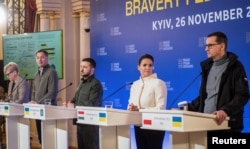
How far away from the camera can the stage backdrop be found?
4.89 metres

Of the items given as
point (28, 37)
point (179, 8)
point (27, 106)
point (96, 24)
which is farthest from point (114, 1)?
point (27, 106)

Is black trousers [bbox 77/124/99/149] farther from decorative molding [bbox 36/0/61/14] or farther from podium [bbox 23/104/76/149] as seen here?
decorative molding [bbox 36/0/61/14]

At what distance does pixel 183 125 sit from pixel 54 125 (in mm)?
2230

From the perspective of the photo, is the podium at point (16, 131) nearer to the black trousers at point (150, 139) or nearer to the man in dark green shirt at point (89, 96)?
the man in dark green shirt at point (89, 96)

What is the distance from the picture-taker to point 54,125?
5121 millimetres

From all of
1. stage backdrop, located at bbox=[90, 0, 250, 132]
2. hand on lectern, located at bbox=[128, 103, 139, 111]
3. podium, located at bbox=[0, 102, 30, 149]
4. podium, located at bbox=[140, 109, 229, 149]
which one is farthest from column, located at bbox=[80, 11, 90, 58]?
podium, located at bbox=[140, 109, 229, 149]

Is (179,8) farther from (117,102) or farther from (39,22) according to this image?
(39,22)

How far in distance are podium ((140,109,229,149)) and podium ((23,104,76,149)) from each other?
1.44m

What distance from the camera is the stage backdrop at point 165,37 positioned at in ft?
16.0

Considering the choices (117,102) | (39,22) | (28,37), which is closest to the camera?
(117,102)

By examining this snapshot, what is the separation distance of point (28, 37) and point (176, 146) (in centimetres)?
451

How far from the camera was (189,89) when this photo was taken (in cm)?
532

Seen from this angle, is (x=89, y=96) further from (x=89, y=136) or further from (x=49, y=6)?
(x=49, y=6)

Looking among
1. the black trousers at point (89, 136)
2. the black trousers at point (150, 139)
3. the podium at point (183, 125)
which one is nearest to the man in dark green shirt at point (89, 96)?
the black trousers at point (89, 136)
